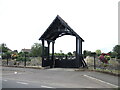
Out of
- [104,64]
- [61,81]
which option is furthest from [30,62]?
[61,81]

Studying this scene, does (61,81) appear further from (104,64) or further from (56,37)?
(56,37)

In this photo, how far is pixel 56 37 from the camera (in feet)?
79.6

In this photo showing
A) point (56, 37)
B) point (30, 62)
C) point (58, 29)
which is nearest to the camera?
point (58, 29)

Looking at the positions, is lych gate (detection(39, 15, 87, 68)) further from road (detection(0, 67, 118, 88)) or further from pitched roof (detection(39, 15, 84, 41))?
road (detection(0, 67, 118, 88))

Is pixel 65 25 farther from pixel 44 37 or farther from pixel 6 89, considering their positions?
pixel 6 89

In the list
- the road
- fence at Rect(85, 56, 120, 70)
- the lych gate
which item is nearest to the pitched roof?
→ the lych gate

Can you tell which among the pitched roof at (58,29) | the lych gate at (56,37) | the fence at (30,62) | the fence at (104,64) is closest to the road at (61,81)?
the fence at (104,64)

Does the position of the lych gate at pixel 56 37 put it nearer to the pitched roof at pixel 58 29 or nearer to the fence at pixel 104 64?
the pitched roof at pixel 58 29

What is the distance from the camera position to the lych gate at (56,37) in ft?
69.4

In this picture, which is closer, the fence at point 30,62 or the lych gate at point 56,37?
the lych gate at point 56,37

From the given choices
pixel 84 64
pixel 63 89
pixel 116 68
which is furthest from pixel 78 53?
pixel 63 89

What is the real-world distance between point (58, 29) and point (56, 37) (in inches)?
103

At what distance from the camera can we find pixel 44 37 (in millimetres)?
22688

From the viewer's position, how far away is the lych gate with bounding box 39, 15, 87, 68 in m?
21.2
